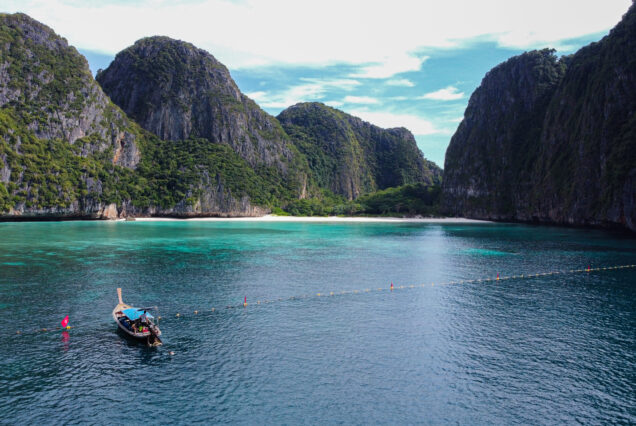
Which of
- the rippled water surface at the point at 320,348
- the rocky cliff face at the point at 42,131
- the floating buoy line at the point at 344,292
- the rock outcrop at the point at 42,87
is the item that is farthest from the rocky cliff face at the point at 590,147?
the rock outcrop at the point at 42,87

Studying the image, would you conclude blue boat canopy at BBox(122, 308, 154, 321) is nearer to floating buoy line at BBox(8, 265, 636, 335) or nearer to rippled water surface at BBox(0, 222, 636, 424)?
rippled water surface at BBox(0, 222, 636, 424)

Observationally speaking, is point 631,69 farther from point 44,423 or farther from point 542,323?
point 44,423

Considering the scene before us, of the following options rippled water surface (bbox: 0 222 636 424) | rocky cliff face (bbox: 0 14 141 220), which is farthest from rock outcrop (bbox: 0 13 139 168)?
rippled water surface (bbox: 0 222 636 424)

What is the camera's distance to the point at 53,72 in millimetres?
190750

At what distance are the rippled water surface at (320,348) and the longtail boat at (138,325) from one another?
778mm

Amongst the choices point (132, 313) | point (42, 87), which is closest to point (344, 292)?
point (132, 313)

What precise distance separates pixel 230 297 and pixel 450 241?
72.9 m

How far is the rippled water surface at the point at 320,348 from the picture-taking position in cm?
2211

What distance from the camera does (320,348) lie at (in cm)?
3003

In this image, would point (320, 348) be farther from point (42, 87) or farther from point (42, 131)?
point (42, 87)

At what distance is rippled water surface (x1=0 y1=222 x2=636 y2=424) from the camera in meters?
22.1

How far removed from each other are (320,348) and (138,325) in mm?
13782

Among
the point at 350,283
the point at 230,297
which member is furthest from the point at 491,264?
the point at 230,297

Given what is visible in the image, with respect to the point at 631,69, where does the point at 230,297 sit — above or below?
below
